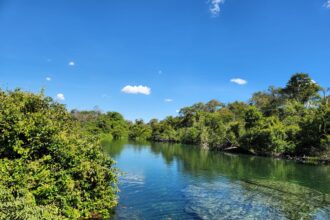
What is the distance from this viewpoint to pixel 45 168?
10.1 metres

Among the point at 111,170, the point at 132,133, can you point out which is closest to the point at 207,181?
the point at 111,170

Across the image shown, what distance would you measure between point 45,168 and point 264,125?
5831cm

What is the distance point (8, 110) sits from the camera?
10.1m

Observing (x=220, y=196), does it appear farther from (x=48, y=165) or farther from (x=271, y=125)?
(x=271, y=125)

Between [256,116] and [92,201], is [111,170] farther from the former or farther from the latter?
[256,116]

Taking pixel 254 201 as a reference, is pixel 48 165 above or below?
above

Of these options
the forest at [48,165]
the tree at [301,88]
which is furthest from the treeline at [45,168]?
the tree at [301,88]

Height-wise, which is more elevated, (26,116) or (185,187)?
(26,116)

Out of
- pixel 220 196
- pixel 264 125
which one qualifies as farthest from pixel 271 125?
pixel 220 196

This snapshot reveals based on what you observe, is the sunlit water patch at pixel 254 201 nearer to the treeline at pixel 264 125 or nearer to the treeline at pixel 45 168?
the treeline at pixel 45 168

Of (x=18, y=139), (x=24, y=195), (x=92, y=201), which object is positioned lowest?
(x=92, y=201)

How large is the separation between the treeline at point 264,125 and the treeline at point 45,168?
4487 cm

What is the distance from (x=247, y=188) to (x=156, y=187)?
Result: 7.79 metres

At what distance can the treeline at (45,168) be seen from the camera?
9.29m
